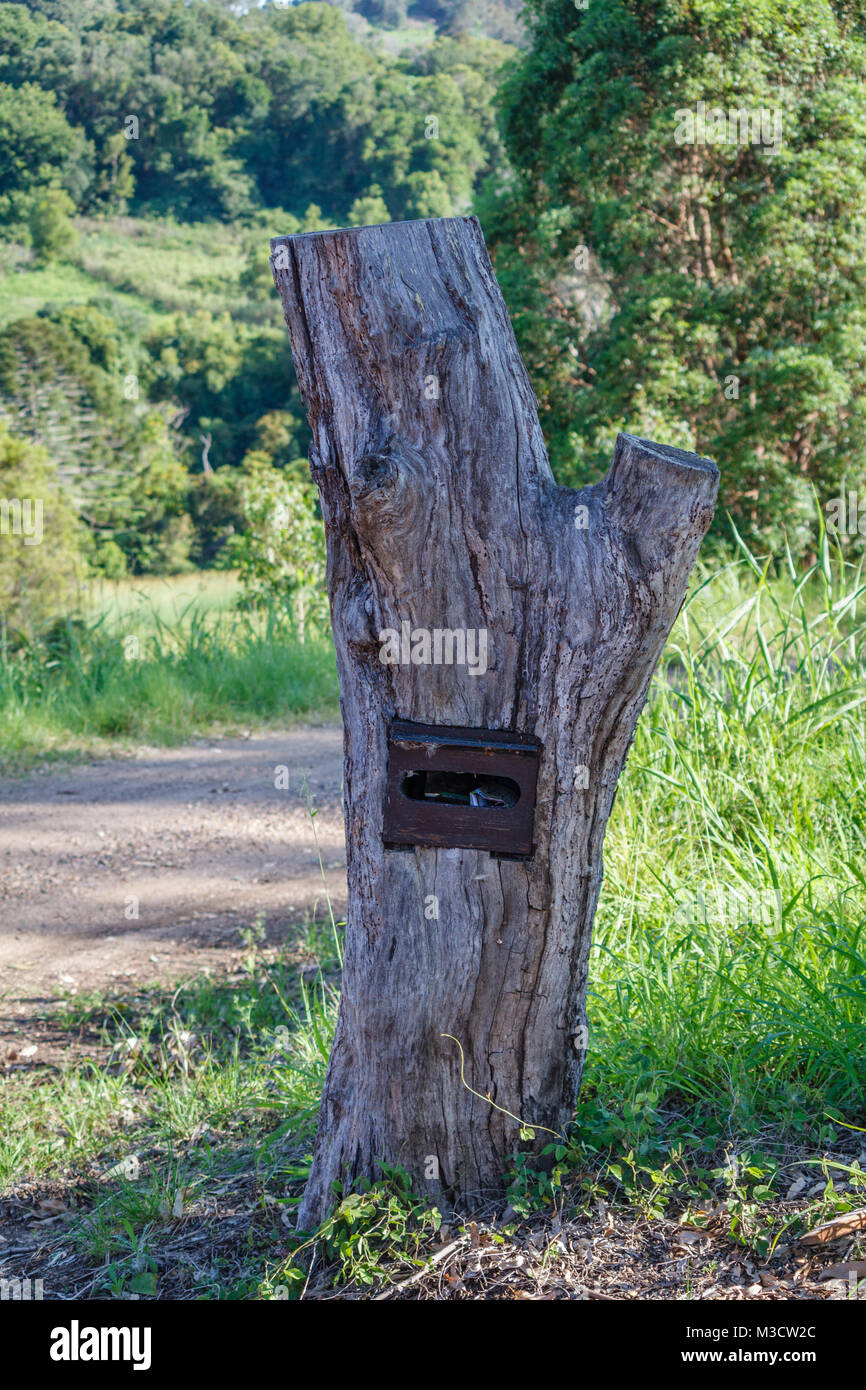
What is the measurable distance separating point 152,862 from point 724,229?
1034 centimetres

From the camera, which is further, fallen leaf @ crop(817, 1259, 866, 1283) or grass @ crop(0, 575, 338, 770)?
grass @ crop(0, 575, 338, 770)

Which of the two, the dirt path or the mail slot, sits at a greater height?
the mail slot

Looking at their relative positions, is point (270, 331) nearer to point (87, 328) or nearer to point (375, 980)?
point (87, 328)

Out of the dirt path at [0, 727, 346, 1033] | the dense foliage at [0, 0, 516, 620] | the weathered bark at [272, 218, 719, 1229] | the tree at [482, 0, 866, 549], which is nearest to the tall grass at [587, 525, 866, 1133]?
the weathered bark at [272, 218, 719, 1229]

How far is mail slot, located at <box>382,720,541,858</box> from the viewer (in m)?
1.75

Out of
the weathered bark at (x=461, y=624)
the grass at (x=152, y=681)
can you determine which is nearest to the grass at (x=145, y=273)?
the grass at (x=152, y=681)

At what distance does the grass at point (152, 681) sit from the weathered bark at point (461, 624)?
4.77m

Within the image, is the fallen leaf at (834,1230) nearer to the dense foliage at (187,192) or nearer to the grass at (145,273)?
the dense foliage at (187,192)

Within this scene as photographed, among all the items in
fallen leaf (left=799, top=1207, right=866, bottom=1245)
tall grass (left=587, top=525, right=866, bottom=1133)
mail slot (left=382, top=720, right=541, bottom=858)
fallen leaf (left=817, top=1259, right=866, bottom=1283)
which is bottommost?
fallen leaf (left=817, top=1259, right=866, bottom=1283)

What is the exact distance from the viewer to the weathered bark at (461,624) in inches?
Answer: 66.6

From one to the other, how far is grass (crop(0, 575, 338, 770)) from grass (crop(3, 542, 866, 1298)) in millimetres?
3281

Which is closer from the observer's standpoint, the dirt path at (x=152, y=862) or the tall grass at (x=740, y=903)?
the tall grass at (x=740, y=903)

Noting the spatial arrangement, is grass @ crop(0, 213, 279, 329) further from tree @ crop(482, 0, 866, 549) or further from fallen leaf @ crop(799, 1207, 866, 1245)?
fallen leaf @ crop(799, 1207, 866, 1245)

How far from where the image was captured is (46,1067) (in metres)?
3.04
